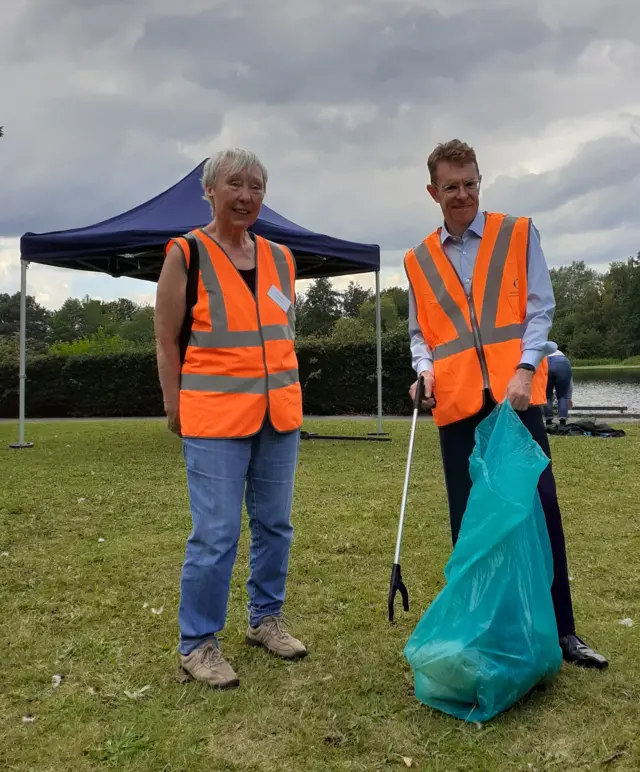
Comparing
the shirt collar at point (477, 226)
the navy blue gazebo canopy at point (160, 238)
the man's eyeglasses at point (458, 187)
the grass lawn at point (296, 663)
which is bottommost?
the grass lawn at point (296, 663)

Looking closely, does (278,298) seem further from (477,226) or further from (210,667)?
(210,667)

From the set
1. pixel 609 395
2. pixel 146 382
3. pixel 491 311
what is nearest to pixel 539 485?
pixel 491 311

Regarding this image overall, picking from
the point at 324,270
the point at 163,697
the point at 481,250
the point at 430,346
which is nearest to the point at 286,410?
the point at 430,346

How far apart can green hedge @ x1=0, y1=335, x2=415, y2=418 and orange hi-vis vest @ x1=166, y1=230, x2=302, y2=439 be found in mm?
10609

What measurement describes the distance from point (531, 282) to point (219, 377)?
110 centimetres

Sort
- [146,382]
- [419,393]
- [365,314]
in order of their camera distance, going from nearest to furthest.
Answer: [419,393] → [146,382] → [365,314]

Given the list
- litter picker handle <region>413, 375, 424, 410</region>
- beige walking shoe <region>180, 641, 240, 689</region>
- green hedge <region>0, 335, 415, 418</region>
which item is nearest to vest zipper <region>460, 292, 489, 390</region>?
litter picker handle <region>413, 375, 424, 410</region>

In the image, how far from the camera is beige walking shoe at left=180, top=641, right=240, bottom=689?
240 centimetres

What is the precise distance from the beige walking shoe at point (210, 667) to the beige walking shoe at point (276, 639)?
0.23 meters

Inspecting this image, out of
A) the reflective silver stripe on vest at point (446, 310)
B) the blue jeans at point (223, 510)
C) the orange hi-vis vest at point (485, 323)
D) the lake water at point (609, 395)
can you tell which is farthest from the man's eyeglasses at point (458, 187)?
the lake water at point (609, 395)

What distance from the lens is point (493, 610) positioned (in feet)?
6.81

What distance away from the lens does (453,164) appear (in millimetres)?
2367

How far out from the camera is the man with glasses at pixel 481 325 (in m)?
2.38

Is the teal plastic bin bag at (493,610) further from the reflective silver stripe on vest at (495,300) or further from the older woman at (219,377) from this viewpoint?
the older woman at (219,377)
